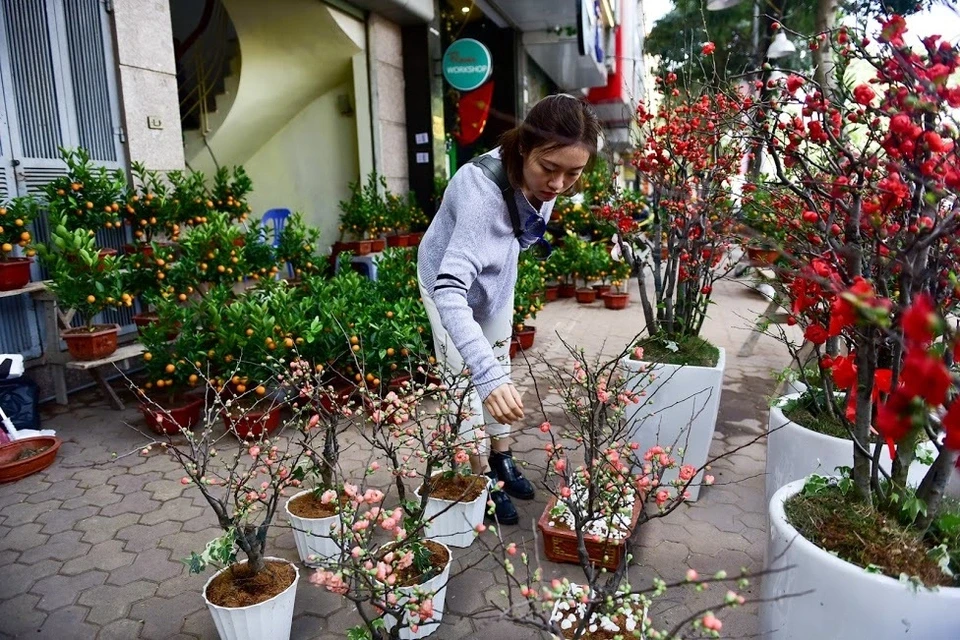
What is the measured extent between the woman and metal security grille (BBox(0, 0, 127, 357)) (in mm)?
3597

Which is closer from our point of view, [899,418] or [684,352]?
[899,418]

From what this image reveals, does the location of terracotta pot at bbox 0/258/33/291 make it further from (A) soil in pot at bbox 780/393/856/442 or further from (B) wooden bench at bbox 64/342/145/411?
(A) soil in pot at bbox 780/393/856/442

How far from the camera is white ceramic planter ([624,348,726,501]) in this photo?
3.18 metres

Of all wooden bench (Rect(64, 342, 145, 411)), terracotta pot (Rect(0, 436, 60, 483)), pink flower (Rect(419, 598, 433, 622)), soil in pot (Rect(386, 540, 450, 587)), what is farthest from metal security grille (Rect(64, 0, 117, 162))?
pink flower (Rect(419, 598, 433, 622))

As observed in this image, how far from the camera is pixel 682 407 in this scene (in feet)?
10.6

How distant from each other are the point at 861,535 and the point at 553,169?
1.53 metres

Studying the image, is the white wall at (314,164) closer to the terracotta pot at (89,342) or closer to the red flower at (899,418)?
the terracotta pot at (89,342)

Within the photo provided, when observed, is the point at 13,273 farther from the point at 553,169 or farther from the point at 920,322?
the point at 920,322

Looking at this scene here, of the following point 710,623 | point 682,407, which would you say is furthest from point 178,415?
point 710,623

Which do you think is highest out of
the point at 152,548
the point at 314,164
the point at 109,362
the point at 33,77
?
the point at 33,77

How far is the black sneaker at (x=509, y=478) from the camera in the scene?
3.29m

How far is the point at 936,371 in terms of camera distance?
75 centimetres

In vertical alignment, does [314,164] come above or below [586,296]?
above

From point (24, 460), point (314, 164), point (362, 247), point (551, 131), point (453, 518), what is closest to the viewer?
point (551, 131)
